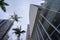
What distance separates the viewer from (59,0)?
16000 millimetres

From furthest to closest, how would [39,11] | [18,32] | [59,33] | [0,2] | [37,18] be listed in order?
1. [18,32]
2. [0,2]
3. [37,18]
4. [39,11]
5. [59,33]

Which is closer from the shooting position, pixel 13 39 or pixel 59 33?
pixel 59 33

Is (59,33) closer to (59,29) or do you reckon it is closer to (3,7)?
(59,29)

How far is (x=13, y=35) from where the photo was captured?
61.2m

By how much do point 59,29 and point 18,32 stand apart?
1705 inches

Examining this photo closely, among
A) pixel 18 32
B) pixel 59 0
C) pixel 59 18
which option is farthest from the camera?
pixel 18 32

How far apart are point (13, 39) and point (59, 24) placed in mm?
46781

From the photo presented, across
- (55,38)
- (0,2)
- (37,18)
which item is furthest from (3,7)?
(55,38)

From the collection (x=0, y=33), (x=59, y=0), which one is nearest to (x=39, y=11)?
(x=59, y=0)

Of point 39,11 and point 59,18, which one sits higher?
point 59,18

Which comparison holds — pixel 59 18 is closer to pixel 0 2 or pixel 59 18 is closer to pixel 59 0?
pixel 59 0

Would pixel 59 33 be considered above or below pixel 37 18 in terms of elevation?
above

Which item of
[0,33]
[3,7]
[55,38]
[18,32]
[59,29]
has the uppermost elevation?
[59,29]

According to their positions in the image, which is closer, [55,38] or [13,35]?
[55,38]
